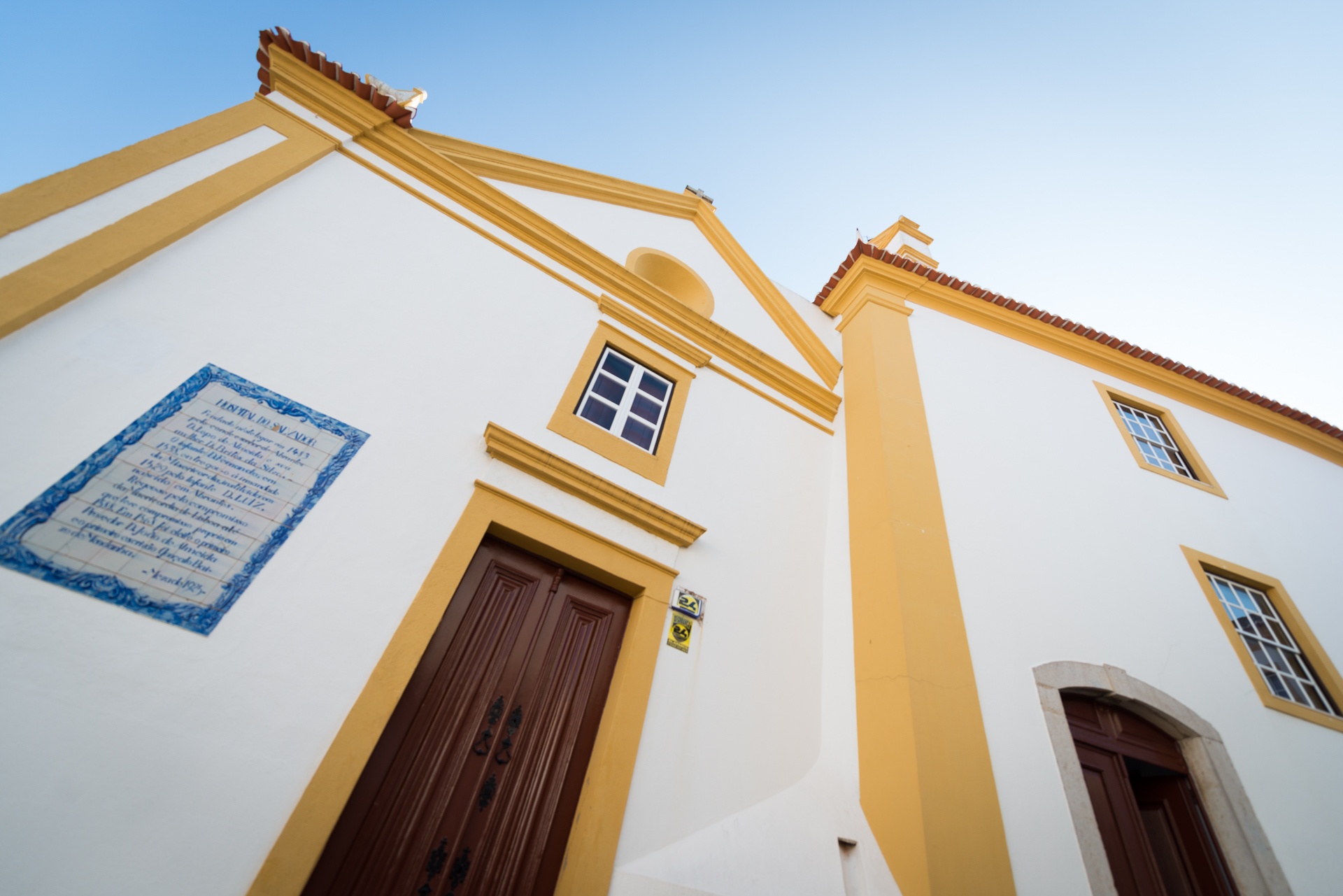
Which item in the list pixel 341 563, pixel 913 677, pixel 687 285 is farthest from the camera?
pixel 687 285

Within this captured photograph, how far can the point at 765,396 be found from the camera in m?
6.27

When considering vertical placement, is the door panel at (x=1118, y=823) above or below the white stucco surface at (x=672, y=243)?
below

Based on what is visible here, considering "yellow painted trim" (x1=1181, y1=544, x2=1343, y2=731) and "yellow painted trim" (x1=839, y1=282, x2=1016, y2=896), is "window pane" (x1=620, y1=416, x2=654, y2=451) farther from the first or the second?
"yellow painted trim" (x1=1181, y1=544, x2=1343, y2=731)

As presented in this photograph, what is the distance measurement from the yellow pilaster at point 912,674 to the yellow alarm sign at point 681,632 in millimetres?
1359

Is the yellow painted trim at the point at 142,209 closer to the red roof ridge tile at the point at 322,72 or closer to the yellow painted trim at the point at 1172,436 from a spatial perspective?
the red roof ridge tile at the point at 322,72

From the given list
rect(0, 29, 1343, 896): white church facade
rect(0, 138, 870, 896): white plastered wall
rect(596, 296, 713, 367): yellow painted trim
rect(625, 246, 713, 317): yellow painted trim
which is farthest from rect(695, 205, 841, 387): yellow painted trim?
rect(596, 296, 713, 367): yellow painted trim

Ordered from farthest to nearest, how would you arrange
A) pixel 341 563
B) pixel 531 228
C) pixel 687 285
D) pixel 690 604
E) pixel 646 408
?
pixel 687 285 < pixel 531 228 < pixel 646 408 < pixel 690 604 < pixel 341 563

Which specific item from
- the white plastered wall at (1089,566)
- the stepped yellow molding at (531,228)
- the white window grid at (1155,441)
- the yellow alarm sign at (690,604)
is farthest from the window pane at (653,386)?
the white window grid at (1155,441)

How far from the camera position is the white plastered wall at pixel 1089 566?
422cm

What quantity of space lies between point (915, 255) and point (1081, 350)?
2.69 m

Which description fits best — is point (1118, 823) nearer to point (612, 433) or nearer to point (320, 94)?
point (612, 433)

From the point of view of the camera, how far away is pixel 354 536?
3486 mm

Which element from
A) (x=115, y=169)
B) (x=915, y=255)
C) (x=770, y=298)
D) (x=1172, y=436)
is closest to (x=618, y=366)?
(x=770, y=298)

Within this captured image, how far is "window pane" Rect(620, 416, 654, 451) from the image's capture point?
5109mm
